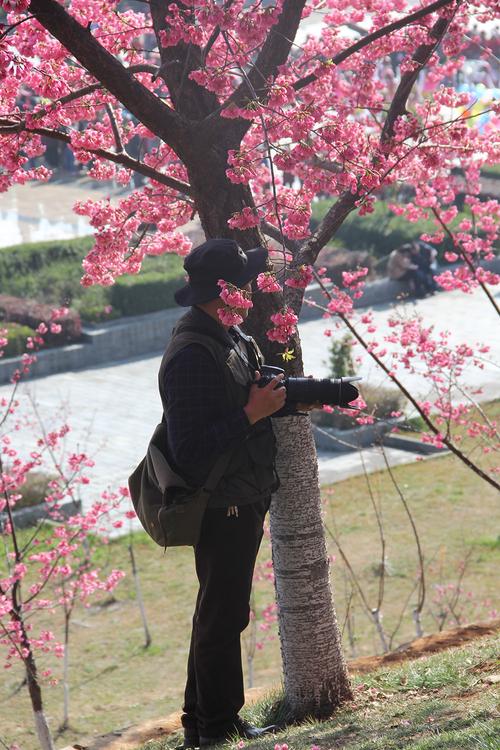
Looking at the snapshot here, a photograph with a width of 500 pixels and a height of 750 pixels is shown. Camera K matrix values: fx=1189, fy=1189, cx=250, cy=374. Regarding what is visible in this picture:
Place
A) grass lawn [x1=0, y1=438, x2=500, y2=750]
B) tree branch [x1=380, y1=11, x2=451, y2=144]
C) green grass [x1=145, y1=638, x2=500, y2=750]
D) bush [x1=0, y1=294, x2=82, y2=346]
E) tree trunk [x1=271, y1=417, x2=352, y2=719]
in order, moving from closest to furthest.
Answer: green grass [x1=145, y1=638, x2=500, y2=750] < tree trunk [x1=271, y1=417, x2=352, y2=719] < tree branch [x1=380, y1=11, x2=451, y2=144] < grass lawn [x1=0, y1=438, x2=500, y2=750] < bush [x1=0, y1=294, x2=82, y2=346]

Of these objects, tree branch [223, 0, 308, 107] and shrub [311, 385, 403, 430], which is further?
shrub [311, 385, 403, 430]

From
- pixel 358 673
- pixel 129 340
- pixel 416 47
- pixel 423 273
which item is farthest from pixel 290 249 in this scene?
pixel 423 273

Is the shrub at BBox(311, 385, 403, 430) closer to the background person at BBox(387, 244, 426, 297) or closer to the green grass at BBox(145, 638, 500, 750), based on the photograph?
the background person at BBox(387, 244, 426, 297)

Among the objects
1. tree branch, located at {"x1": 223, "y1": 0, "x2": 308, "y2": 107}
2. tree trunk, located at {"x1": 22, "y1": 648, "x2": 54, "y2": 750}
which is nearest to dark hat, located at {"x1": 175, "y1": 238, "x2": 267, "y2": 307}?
tree branch, located at {"x1": 223, "y1": 0, "x2": 308, "y2": 107}

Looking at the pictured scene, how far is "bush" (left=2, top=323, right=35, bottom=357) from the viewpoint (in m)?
16.4

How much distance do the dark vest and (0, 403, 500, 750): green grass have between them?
→ 2.71 m

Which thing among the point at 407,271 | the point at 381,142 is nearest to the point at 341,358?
the point at 407,271

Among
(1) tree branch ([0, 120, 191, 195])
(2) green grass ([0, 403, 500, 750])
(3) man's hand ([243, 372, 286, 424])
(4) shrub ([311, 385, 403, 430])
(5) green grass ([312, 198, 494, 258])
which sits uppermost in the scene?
(5) green grass ([312, 198, 494, 258])

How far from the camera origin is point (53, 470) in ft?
41.4

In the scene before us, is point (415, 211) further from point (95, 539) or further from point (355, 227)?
point (355, 227)

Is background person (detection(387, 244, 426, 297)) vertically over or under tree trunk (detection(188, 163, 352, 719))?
over

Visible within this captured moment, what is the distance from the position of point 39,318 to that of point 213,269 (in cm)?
1286

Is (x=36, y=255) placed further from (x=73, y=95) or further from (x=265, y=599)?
(x=73, y=95)

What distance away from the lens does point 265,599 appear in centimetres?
977
